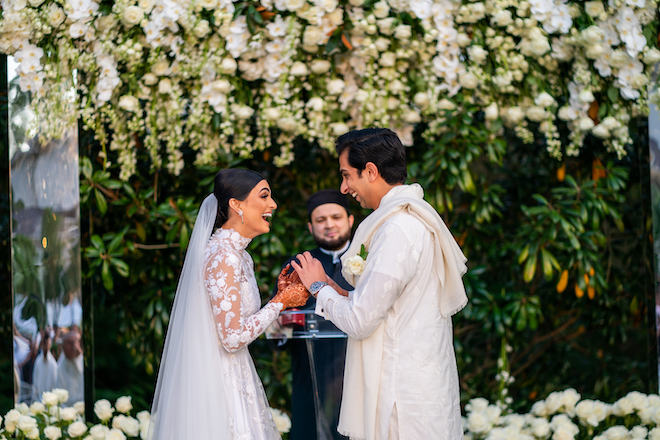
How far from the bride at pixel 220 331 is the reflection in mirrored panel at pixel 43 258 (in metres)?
1.29

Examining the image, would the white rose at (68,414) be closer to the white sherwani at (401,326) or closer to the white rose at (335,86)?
the white sherwani at (401,326)

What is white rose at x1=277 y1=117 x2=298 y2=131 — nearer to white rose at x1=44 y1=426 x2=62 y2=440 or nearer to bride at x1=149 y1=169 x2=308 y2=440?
bride at x1=149 y1=169 x2=308 y2=440

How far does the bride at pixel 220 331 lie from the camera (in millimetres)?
2898

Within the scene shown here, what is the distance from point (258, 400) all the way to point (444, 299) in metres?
0.86

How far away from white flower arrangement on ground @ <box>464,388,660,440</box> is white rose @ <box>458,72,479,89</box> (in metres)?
1.75

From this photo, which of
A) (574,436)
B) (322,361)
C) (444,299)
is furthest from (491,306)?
(444,299)

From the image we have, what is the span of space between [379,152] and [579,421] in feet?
7.04

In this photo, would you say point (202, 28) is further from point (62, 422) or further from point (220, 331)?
point (62, 422)

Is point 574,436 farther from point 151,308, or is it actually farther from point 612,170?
point 151,308

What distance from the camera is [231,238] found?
3061 mm

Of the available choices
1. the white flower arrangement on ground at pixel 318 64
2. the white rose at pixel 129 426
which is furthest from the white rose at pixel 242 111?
the white rose at pixel 129 426

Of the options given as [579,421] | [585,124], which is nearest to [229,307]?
[579,421]

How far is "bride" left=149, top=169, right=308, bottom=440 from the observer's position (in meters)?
2.90

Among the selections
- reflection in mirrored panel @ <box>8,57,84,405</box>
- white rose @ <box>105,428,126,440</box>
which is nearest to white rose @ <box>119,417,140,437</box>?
white rose @ <box>105,428,126,440</box>
